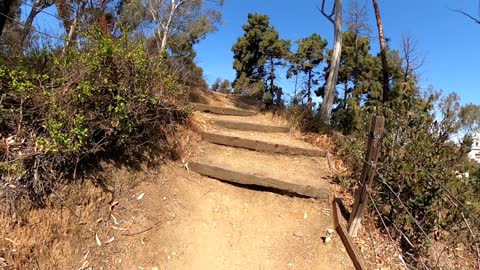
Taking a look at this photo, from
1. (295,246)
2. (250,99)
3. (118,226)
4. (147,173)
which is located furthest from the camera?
(250,99)

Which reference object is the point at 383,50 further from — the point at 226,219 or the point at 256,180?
the point at 226,219

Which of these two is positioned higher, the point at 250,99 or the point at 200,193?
the point at 250,99

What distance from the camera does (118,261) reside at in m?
2.73

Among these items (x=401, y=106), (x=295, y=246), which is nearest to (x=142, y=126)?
(x=295, y=246)

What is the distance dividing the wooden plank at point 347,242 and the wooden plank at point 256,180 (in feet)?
0.92

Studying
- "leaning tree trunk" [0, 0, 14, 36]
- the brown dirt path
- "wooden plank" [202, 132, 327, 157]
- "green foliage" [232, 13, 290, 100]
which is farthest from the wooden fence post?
"green foliage" [232, 13, 290, 100]

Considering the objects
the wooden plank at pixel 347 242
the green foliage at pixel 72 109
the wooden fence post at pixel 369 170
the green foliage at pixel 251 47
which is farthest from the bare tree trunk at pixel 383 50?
the green foliage at pixel 251 47

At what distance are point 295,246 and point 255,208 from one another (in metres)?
0.66

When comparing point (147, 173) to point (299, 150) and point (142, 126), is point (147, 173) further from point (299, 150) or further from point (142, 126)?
point (299, 150)

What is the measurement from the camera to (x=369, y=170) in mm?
2998

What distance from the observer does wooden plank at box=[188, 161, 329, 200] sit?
12.3 ft

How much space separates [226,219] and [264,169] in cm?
96

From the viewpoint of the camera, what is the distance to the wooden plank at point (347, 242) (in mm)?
2881

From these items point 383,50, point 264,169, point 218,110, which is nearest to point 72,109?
point 264,169
